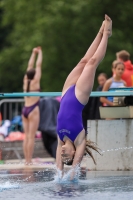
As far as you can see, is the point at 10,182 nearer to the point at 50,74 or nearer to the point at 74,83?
the point at 74,83

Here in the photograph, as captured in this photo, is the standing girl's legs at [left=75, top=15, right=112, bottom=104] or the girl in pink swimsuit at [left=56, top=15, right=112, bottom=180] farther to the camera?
the standing girl's legs at [left=75, top=15, right=112, bottom=104]

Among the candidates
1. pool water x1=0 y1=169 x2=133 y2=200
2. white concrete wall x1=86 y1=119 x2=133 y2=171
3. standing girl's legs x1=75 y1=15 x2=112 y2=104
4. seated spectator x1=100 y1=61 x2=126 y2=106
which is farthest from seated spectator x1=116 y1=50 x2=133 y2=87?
standing girl's legs x1=75 y1=15 x2=112 y2=104

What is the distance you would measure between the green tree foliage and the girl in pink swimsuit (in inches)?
616

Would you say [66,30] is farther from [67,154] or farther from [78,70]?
[67,154]

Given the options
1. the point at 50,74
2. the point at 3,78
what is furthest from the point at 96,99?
the point at 3,78

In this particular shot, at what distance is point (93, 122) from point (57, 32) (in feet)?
54.0

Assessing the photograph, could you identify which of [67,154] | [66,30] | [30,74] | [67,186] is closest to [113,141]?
[67,154]

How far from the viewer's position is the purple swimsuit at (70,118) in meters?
9.05

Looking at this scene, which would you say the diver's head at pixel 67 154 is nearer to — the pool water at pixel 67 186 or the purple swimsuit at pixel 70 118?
the purple swimsuit at pixel 70 118

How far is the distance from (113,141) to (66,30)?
1650cm

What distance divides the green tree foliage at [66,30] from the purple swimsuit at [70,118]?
16.0m

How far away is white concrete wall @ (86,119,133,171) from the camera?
10.7m

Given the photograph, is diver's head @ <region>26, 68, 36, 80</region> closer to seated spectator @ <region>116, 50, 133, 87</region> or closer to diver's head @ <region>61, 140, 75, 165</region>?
seated spectator @ <region>116, 50, 133, 87</region>

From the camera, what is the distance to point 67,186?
27.3 feet
